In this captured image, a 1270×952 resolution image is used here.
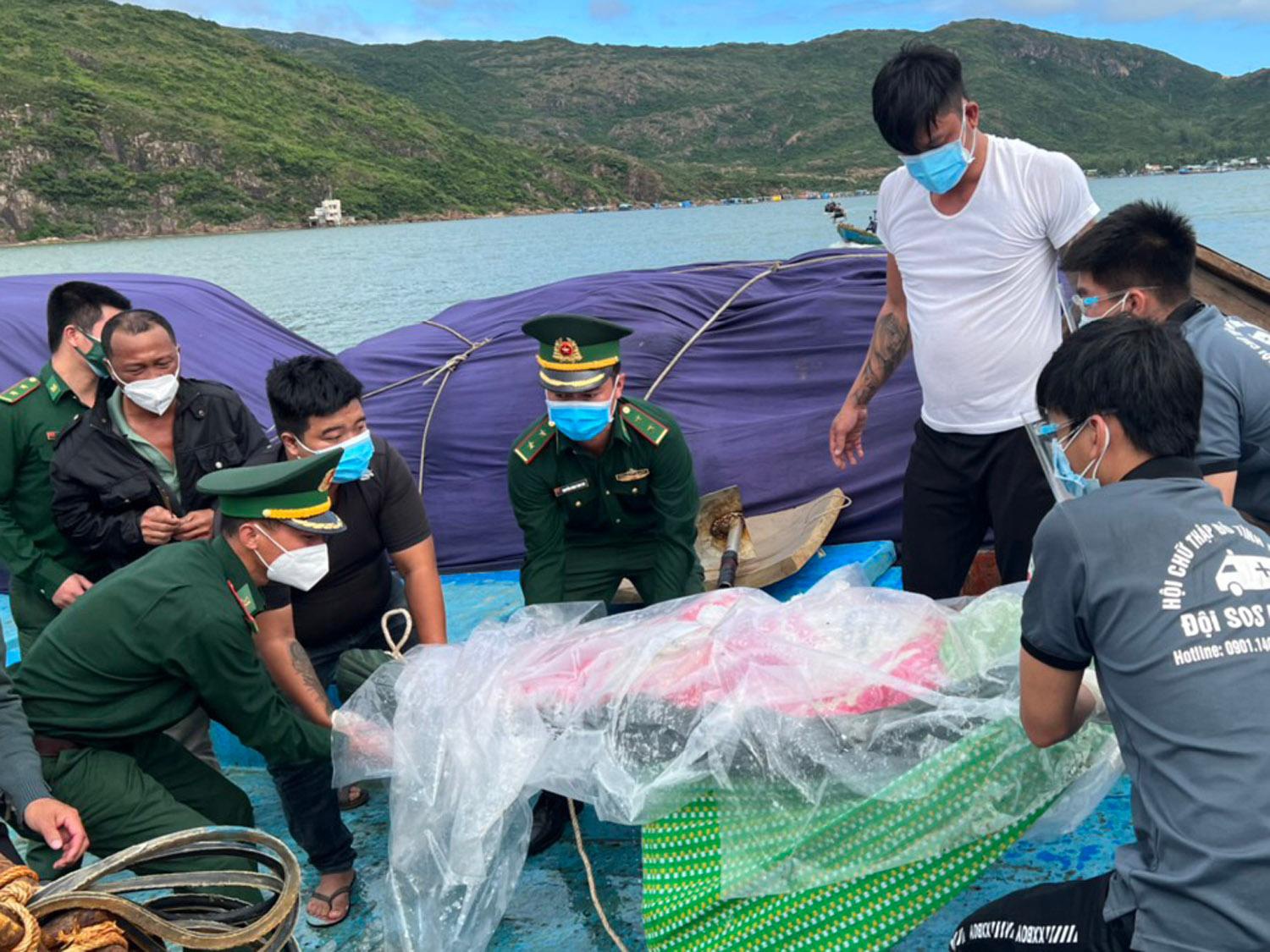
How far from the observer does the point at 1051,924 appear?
1.40 meters

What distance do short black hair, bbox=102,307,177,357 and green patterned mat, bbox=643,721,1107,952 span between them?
2.07 metres

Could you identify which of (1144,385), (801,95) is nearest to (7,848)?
(1144,385)

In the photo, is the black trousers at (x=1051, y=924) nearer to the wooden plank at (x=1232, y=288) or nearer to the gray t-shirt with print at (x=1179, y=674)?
the gray t-shirt with print at (x=1179, y=674)

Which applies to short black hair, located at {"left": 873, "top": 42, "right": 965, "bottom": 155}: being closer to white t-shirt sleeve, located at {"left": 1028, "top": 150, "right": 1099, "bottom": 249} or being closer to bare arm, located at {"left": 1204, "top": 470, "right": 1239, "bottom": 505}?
white t-shirt sleeve, located at {"left": 1028, "top": 150, "right": 1099, "bottom": 249}

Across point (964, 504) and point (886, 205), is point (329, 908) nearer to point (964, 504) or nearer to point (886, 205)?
point (964, 504)

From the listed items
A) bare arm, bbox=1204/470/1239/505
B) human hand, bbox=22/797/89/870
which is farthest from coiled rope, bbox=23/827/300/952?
bare arm, bbox=1204/470/1239/505

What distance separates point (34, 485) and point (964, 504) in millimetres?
2676

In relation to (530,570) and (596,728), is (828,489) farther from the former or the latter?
(596,728)

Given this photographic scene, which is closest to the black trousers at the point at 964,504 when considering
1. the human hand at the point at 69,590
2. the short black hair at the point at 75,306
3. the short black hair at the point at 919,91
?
the short black hair at the point at 919,91

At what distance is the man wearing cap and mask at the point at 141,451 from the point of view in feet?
9.48

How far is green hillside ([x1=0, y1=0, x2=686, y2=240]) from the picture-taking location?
142 ft

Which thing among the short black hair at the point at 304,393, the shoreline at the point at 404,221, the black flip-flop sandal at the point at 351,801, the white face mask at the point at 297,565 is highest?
the shoreline at the point at 404,221

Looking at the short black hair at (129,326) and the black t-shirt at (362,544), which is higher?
the short black hair at (129,326)

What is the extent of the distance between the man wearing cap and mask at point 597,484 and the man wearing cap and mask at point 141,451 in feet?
2.96
